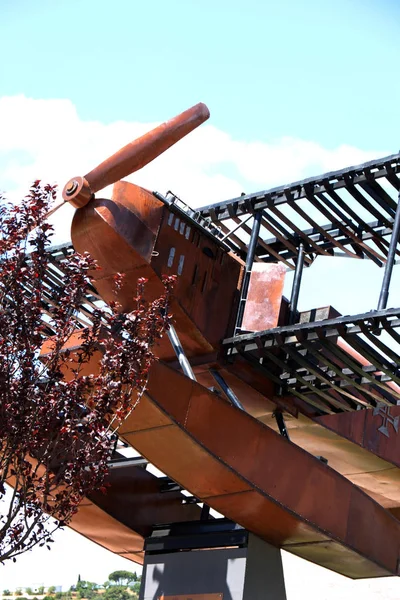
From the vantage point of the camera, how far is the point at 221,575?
48.5 ft

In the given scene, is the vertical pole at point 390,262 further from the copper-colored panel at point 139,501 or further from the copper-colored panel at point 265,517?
the copper-colored panel at point 139,501

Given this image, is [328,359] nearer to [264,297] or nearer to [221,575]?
[264,297]

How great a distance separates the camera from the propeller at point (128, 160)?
14.2 metres

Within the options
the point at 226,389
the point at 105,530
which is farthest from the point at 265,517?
the point at 105,530

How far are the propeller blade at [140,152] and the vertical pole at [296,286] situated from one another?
3.68m

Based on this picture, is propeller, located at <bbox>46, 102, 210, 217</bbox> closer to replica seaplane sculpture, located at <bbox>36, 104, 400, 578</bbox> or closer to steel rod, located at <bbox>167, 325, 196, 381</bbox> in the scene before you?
replica seaplane sculpture, located at <bbox>36, 104, 400, 578</bbox>

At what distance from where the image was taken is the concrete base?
14.6 meters

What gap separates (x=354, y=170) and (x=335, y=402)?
13.8ft

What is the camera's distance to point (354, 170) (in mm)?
15016

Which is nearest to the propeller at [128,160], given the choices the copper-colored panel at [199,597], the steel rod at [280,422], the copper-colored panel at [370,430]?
the steel rod at [280,422]

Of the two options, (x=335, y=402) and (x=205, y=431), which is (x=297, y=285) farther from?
(x=205, y=431)

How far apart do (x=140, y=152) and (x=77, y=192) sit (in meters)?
1.13

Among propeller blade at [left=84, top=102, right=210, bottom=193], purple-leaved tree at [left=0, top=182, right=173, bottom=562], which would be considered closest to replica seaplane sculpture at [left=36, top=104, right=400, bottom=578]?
propeller blade at [left=84, top=102, right=210, bottom=193]

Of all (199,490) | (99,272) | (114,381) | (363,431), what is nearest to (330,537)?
(199,490)
